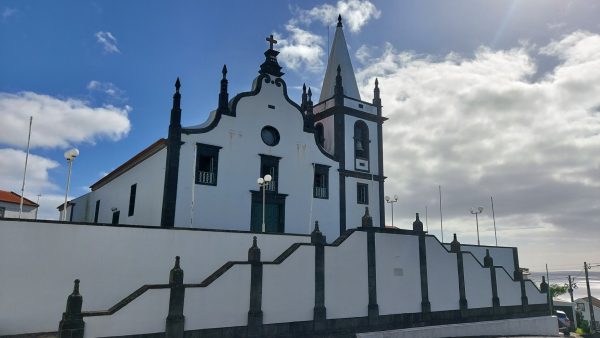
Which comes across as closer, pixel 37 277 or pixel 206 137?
pixel 37 277

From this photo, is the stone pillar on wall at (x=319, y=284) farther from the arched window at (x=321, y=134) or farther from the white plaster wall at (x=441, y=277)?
the arched window at (x=321, y=134)

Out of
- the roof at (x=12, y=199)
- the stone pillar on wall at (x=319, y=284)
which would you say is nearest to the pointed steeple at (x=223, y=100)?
the stone pillar on wall at (x=319, y=284)

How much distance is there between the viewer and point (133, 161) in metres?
24.2

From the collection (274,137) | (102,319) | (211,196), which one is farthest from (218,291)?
(274,137)

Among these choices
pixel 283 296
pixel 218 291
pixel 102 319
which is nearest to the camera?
pixel 102 319

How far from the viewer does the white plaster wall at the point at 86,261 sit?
13.1 metres

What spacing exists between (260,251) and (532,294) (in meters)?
18.0

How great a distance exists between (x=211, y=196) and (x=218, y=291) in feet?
22.6

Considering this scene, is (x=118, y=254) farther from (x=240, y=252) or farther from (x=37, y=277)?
(x=240, y=252)

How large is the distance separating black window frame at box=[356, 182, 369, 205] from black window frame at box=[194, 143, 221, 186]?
31.7 feet

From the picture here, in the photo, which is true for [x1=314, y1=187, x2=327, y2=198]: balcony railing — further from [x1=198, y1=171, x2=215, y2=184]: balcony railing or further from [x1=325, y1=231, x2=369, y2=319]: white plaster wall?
[x1=198, y1=171, x2=215, y2=184]: balcony railing

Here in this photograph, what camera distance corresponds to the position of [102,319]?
40.6ft

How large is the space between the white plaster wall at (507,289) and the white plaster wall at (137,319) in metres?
18.3

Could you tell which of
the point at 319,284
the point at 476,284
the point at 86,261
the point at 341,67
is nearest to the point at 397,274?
the point at 319,284
